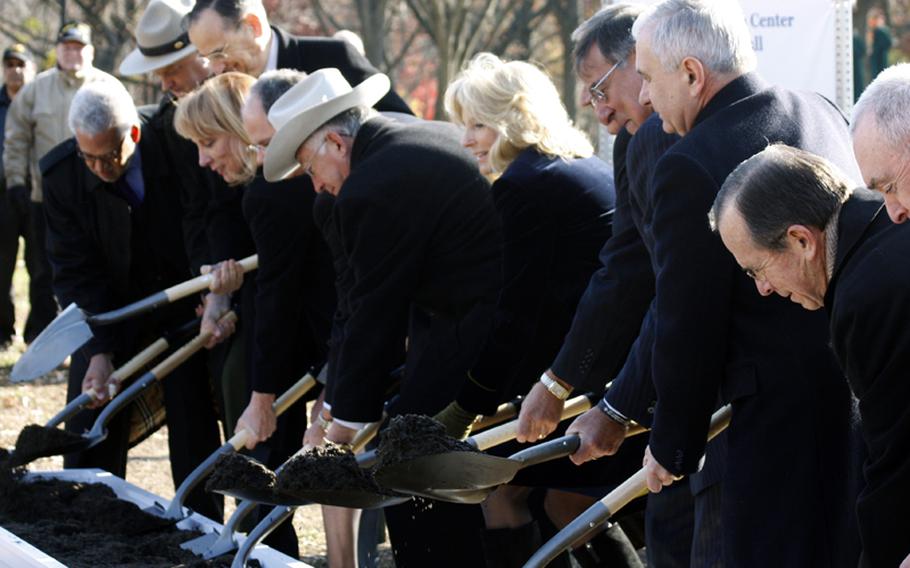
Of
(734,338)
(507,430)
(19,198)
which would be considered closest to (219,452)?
(507,430)

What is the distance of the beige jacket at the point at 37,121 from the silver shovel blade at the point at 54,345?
4.53m

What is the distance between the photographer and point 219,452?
523cm

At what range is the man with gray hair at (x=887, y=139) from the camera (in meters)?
2.58

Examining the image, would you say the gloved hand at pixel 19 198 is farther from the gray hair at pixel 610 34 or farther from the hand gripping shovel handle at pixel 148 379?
the gray hair at pixel 610 34

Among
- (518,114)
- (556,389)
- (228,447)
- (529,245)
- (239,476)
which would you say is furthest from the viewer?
(228,447)

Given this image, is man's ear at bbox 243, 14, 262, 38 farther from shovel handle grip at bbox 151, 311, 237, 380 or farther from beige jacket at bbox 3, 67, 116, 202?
beige jacket at bbox 3, 67, 116, 202

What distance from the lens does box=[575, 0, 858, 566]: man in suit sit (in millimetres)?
3148

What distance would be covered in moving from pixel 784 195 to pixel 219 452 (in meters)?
2.92

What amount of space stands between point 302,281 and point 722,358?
251 centimetres

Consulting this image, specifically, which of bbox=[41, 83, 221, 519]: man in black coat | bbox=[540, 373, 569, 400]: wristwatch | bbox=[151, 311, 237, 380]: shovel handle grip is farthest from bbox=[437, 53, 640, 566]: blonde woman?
bbox=[41, 83, 221, 519]: man in black coat

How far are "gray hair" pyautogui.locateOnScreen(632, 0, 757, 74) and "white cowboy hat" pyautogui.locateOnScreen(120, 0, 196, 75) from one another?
11.6 ft

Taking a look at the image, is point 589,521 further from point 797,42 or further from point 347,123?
point 797,42

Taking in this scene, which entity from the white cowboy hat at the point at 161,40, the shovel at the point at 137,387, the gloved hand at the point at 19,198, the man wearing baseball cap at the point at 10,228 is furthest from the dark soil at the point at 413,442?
the gloved hand at the point at 19,198

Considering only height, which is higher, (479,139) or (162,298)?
(479,139)
